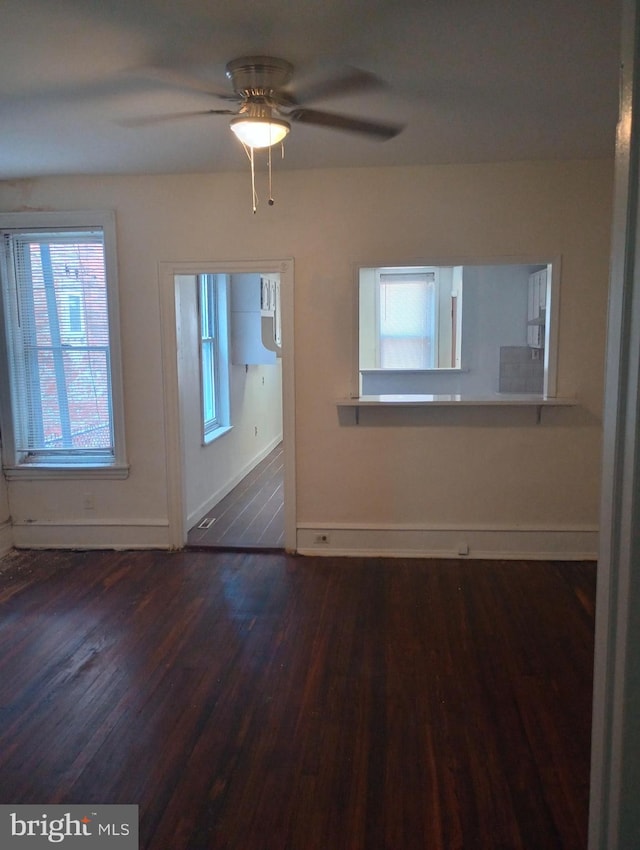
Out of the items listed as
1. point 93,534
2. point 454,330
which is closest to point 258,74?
point 93,534

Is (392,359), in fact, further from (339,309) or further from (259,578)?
(259,578)

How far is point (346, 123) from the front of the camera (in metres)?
3.09

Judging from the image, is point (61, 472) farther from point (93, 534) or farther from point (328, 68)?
point (328, 68)

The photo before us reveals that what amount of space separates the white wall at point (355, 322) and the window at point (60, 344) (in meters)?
0.12

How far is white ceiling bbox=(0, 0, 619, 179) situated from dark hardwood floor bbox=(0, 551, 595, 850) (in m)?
2.49

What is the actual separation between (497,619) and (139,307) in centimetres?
297

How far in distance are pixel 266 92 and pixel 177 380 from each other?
226 centimetres

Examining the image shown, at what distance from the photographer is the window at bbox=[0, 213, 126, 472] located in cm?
431

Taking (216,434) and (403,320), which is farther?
(403,320)

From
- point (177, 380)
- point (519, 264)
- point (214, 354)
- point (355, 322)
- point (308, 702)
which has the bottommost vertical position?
point (308, 702)

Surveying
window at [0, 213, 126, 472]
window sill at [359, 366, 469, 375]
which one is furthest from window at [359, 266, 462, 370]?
window at [0, 213, 126, 472]

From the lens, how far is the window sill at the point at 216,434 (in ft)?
17.7

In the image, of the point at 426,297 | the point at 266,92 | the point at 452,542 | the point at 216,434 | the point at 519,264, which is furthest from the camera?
the point at 426,297

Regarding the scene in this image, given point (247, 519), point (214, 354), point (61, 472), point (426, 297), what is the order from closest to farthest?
point (61, 472) → point (247, 519) → point (214, 354) → point (426, 297)
